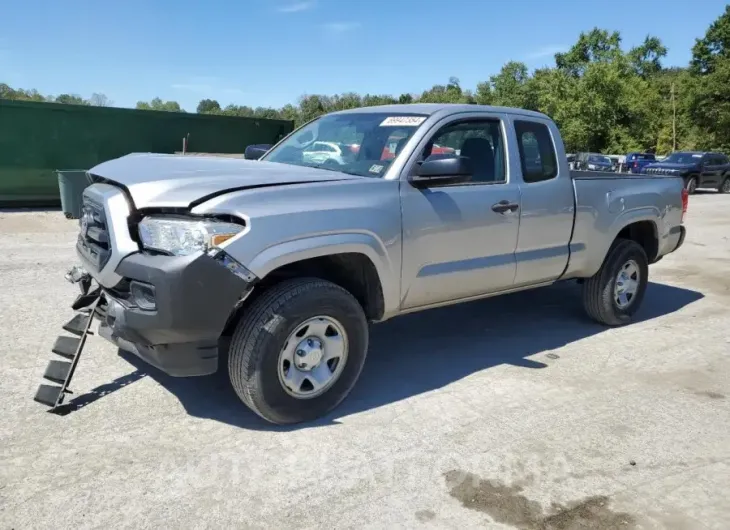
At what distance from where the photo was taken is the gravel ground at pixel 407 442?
2963mm

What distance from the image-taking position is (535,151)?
515 cm

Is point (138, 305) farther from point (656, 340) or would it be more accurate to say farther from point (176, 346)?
point (656, 340)

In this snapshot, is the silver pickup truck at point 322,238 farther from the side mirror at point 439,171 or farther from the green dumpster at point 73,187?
the green dumpster at point 73,187

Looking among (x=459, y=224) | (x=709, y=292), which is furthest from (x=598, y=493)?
(x=709, y=292)

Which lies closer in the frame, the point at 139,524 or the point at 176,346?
the point at 139,524

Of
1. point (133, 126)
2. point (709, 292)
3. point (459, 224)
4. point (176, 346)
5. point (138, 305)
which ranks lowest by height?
point (709, 292)

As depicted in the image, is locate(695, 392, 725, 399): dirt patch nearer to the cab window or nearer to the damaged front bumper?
→ the cab window

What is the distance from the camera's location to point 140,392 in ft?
13.4

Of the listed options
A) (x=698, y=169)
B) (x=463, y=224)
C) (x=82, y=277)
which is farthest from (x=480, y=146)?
(x=698, y=169)

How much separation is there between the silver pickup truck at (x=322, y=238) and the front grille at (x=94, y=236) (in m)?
0.01

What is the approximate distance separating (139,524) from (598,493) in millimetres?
2208

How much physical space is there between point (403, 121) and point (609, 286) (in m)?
2.73

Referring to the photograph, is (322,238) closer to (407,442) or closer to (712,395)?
(407,442)

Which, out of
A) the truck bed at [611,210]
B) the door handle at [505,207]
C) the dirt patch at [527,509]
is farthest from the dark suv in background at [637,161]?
the dirt patch at [527,509]
